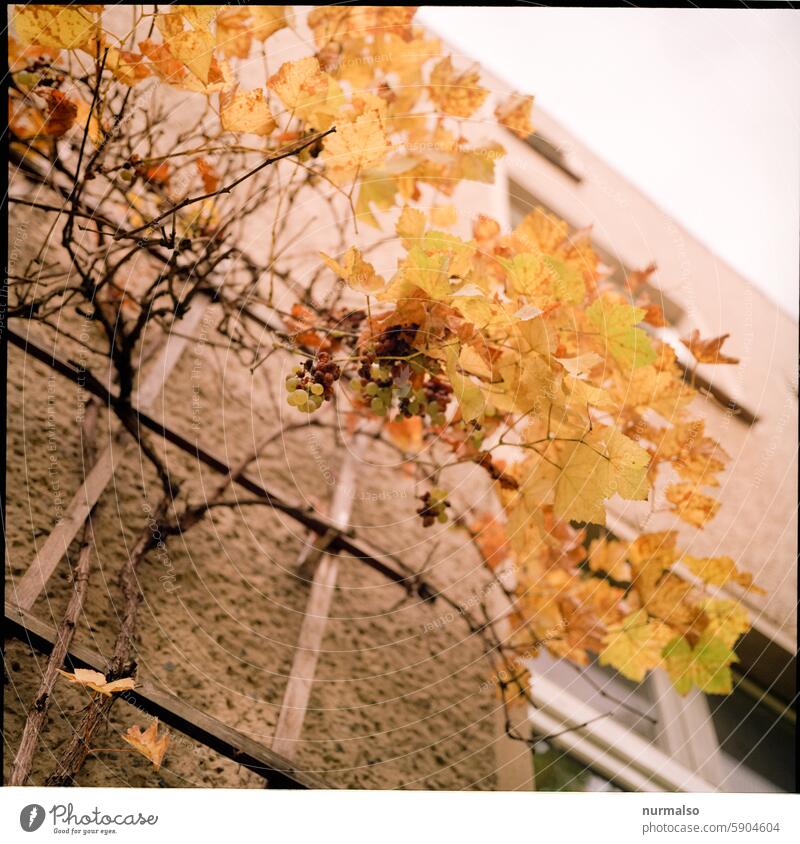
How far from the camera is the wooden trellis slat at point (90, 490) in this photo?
874 millimetres

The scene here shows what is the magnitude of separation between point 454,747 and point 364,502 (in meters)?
0.47

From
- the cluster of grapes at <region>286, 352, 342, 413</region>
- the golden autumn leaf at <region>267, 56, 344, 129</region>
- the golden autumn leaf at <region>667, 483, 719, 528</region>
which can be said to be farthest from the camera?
the golden autumn leaf at <region>667, 483, 719, 528</region>

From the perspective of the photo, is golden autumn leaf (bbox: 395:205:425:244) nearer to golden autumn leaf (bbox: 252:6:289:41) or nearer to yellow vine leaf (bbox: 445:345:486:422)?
yellow vine leaf (bbox: 445:345:486:422)

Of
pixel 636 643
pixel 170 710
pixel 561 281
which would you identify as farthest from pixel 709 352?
pixel 170 710

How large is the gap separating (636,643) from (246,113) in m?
1.07

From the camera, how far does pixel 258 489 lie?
1113 mm

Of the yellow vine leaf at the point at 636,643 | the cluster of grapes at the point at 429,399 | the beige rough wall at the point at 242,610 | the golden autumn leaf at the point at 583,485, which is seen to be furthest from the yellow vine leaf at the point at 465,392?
the yellow vine leaf at the point at 636,643

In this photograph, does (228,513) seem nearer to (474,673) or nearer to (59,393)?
(59,393)

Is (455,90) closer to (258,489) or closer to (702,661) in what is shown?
(258,489)

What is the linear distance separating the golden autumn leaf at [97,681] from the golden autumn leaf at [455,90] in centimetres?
98

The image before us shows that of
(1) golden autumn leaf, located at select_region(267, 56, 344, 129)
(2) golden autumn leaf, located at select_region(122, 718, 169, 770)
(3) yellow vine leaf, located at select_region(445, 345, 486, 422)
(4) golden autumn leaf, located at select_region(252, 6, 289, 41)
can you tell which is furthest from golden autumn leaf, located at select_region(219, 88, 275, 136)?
(2) golden autumn leaf, located at select_region(122, 718, 169, 770)

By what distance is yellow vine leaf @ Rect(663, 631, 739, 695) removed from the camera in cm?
111

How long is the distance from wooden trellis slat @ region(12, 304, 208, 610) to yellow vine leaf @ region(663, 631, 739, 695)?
98cm

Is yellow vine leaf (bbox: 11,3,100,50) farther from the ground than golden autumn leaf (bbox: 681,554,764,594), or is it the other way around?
golden autumn leaf (bbox: 681,554,764,594)
